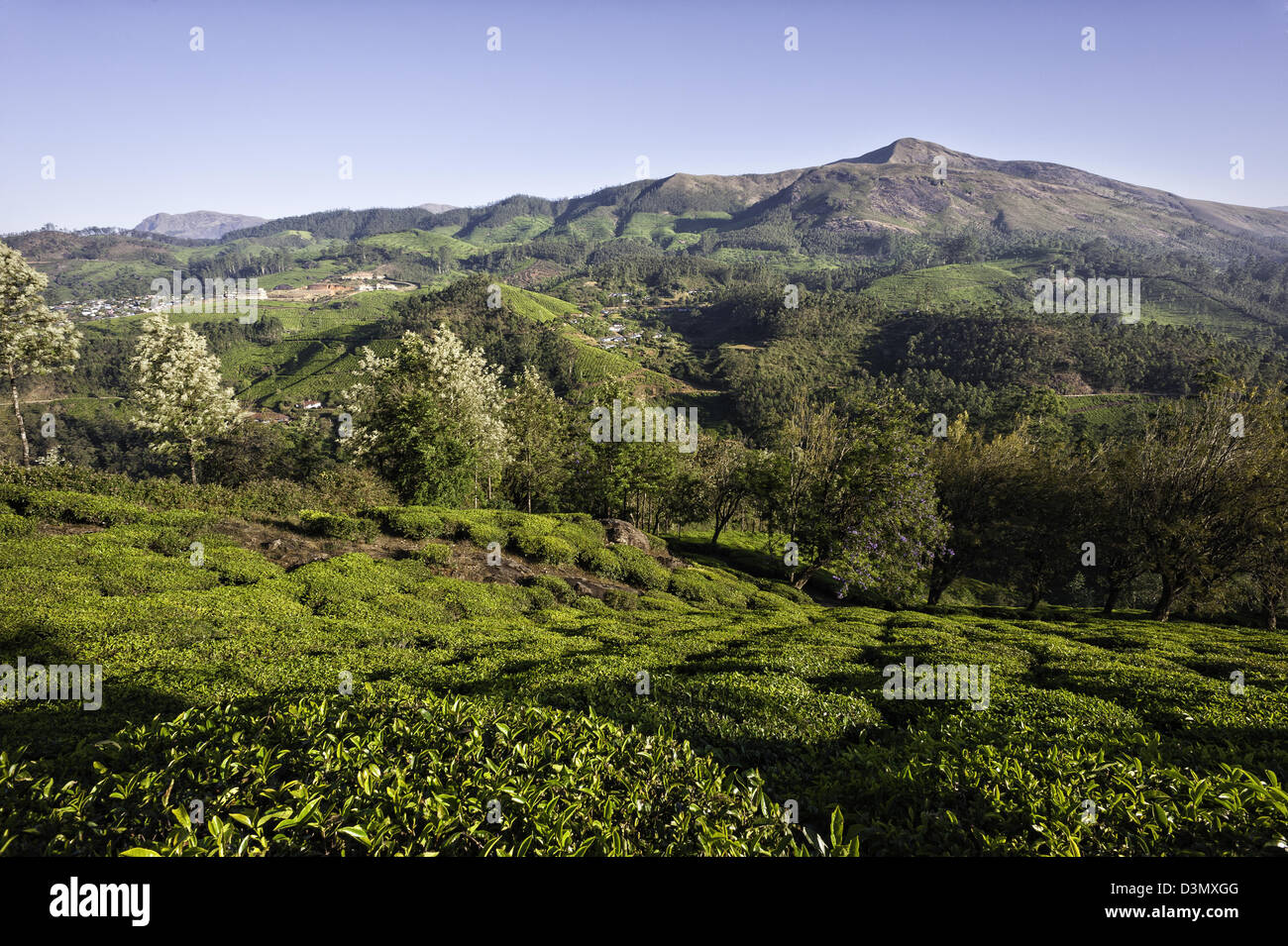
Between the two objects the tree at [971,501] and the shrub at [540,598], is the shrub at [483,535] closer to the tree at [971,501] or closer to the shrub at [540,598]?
the shrub at [540,598]

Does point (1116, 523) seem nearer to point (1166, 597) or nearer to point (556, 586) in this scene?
point (1166, 597)

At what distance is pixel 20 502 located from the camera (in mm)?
16312

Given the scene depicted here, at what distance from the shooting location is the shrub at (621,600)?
2188 centimetres

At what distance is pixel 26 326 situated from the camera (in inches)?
1080

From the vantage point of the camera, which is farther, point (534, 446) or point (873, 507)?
point (534, 446)

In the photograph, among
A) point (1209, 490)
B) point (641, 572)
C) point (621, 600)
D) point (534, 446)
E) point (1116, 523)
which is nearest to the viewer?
point (621, 600)

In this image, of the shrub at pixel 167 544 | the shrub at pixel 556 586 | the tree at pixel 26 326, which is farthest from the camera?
the tree at pixel 26 326

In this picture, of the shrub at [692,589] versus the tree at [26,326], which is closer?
the shrub at [692,589]

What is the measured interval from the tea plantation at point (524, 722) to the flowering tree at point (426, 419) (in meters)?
11.7

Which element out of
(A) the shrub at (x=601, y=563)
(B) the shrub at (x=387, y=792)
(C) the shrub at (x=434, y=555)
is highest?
(B) the shrub at (x=387, y=792)

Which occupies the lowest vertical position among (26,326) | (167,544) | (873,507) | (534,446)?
(873,507)

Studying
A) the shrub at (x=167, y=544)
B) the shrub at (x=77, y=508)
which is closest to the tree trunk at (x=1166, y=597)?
the shrub at (x=167, y=544)

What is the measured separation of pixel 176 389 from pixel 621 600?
110ft

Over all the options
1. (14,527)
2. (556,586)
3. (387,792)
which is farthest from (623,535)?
(387,792)
